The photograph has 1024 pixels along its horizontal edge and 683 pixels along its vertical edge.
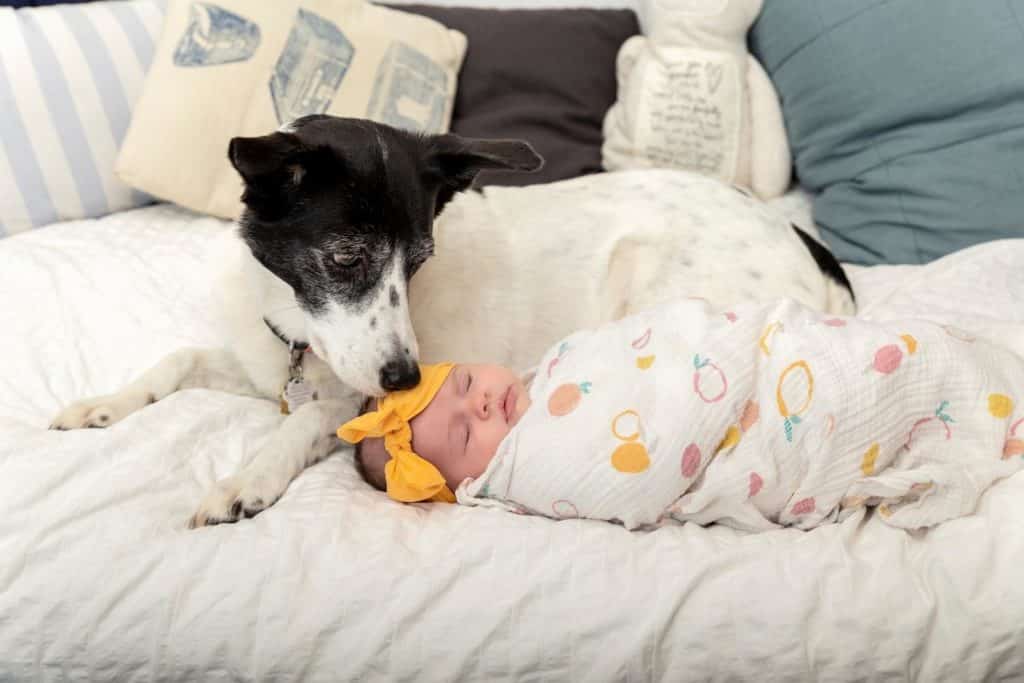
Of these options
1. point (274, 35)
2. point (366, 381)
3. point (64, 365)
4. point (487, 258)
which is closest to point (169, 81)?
point (274, 35)

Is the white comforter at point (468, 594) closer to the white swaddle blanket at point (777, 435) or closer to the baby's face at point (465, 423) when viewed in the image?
the white swaddle blanket at point (777, 435)

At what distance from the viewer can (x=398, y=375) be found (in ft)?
5.56

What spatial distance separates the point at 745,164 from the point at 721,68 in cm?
36

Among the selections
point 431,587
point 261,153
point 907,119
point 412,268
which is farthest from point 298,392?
point 907,119

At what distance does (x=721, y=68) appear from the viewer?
3.04m

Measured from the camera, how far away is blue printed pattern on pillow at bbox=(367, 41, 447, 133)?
2924mm

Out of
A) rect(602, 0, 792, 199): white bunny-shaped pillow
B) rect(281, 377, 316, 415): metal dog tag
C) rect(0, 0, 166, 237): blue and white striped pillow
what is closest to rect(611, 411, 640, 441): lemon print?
rect(281, 377, 316, 415): metal dog tag

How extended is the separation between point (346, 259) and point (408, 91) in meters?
1.44

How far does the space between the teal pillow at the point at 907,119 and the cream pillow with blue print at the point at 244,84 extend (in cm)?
135

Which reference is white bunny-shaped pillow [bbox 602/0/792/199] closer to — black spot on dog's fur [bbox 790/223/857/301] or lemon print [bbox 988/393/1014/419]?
black spot on dog's fur [bbox 790/223/857/301]

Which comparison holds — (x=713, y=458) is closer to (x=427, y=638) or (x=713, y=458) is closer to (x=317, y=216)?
(x=427, y=638)

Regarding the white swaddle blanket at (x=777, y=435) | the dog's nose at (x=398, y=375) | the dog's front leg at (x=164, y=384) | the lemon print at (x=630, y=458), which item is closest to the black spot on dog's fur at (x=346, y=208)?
the dog's nose at (x=398, y=375)

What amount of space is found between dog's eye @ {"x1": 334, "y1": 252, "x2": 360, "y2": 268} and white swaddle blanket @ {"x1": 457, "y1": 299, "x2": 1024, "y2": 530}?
1.62ft

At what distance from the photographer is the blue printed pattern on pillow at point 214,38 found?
2.75 meters
